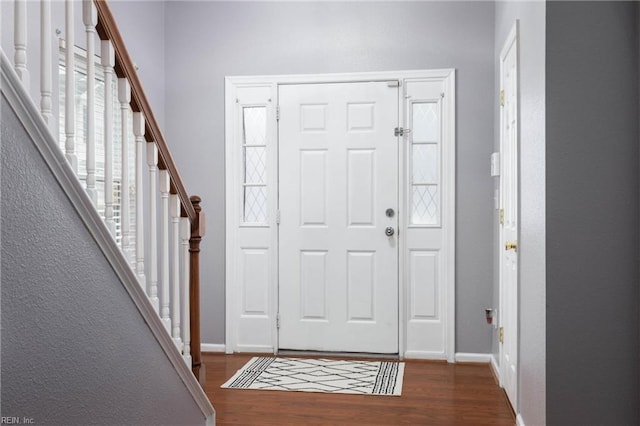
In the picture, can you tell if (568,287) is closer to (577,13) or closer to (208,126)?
(577,13)

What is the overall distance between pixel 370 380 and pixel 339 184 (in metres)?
1.46

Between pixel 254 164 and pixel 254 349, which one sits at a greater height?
pixel 254 164

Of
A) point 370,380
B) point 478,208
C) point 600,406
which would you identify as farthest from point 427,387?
point 600,406

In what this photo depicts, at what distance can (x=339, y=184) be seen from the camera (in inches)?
→ 187

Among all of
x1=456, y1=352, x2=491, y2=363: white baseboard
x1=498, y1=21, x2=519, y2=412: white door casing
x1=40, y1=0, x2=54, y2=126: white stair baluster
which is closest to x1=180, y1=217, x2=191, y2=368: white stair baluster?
x1=40, y1=0, x2=54, y2=126: white stair baluster

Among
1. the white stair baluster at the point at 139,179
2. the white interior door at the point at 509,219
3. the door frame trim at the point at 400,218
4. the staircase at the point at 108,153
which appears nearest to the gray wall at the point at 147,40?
the door frame trim at the point at 400,218

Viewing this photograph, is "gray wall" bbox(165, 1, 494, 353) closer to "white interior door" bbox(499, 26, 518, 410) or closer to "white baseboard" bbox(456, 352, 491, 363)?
"white baseboard" bbox(456, 352, 491, 363)

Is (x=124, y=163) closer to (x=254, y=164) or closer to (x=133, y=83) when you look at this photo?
(x=133, y=83)

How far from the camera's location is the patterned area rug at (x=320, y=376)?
153 inches

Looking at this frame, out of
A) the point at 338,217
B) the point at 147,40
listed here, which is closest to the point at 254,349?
the point at 338,217

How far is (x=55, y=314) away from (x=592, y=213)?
1.84m

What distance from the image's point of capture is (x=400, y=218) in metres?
4.67

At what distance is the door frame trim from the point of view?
4.59m

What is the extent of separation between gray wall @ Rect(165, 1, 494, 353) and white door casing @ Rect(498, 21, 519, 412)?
532mm
